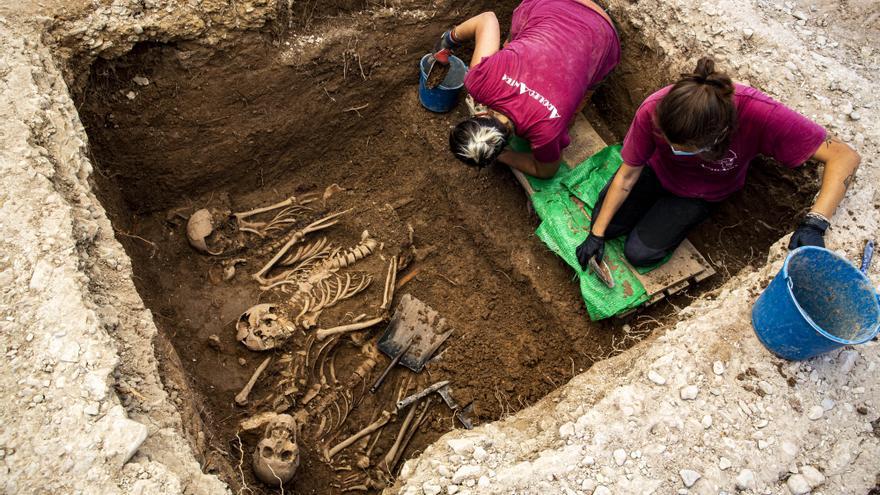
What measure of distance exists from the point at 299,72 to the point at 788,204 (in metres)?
3.42

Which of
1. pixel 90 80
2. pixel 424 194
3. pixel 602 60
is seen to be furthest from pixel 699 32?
pixel 90 80

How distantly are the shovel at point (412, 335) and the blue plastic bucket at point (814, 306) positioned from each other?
1950 mm

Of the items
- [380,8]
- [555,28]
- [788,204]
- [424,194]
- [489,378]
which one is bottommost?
[489,378]

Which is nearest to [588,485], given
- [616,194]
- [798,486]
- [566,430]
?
[566,430]

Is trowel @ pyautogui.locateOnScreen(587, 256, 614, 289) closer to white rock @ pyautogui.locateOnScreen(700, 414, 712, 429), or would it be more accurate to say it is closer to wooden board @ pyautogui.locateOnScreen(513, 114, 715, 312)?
wooden board @ pyautogui.locateOnScreen(513, 114, 715, 312)

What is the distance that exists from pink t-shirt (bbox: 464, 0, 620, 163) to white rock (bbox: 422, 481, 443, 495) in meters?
2.10

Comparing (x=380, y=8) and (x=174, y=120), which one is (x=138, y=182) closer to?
(x=174, y=120)

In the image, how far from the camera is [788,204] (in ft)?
12.2

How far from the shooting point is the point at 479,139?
3469mm

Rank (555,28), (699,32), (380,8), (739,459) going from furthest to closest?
(380,8) < (699,32) < (555,28) < (739,459)

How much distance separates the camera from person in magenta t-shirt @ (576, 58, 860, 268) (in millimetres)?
2820

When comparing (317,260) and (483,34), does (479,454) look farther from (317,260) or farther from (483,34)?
(483,34)

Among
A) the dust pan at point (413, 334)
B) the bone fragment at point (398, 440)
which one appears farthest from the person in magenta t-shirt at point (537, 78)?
the bone fragment at point (398, 440)

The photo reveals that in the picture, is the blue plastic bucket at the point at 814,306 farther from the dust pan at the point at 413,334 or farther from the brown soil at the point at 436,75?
the brown soil at the point at 436,75
